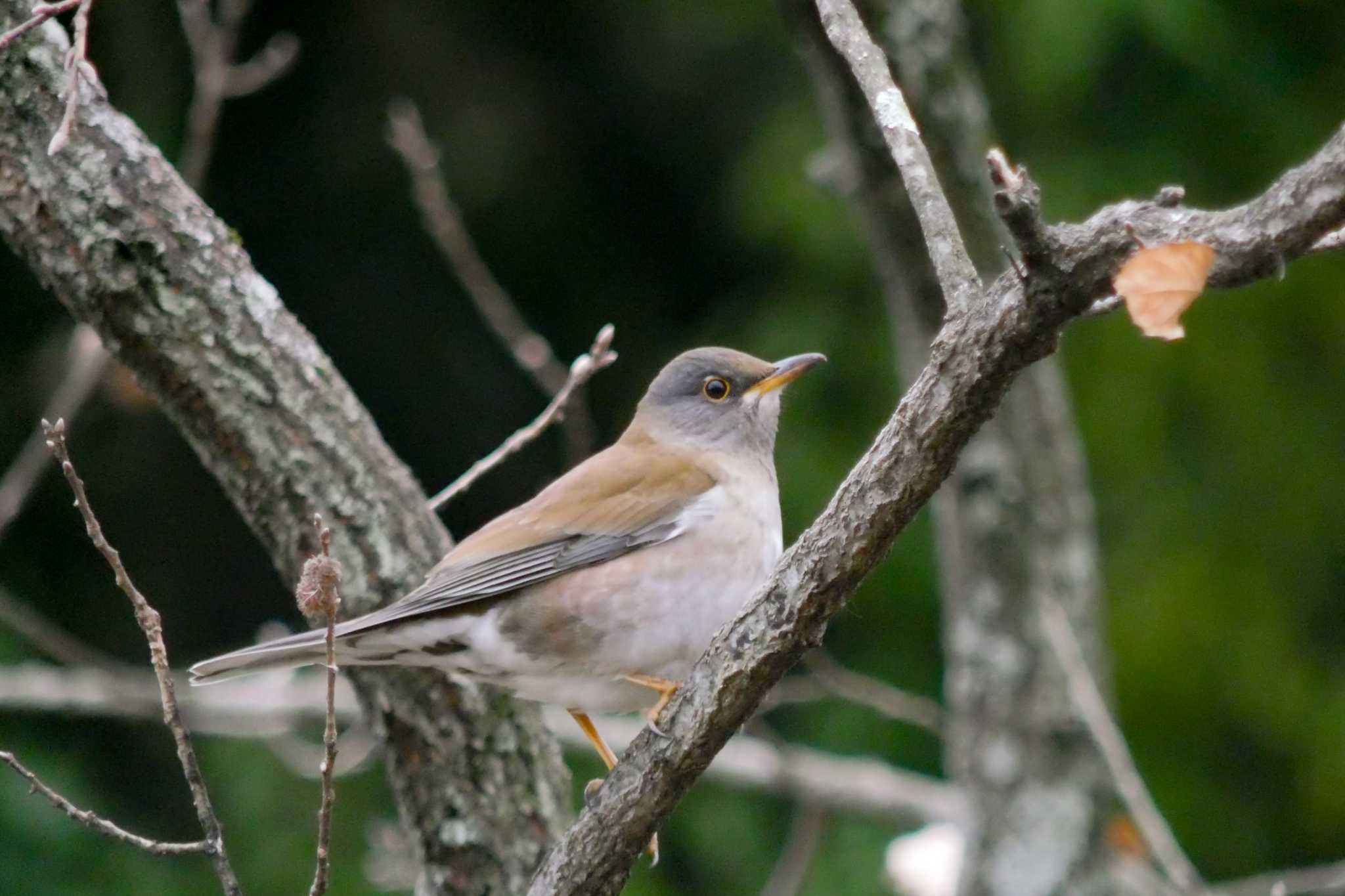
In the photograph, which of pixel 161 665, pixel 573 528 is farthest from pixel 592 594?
pixel 161 665

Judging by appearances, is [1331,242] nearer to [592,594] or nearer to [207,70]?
[592,594]

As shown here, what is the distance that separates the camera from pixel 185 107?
315 inches

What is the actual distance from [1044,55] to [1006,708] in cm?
322

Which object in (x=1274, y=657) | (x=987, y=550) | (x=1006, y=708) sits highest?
(x=987, y=550)

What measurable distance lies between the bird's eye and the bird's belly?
34.2 inches

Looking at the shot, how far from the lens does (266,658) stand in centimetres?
323

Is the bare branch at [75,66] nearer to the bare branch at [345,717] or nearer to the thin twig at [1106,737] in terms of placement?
the bare branch at [345,717]

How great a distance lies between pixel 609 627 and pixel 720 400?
1.10 meters

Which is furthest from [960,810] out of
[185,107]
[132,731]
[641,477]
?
[185,107]

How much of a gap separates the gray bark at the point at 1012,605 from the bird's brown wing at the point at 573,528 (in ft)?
4.43

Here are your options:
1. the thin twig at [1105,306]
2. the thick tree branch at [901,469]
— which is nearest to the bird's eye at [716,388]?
the thick tree branch at [901,469]

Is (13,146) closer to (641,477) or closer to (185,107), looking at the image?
(641,477)

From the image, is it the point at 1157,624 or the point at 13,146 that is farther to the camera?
the point at 1157,624

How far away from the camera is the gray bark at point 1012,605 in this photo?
5020 millimetres
